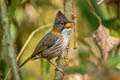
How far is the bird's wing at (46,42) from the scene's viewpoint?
368 centimetres

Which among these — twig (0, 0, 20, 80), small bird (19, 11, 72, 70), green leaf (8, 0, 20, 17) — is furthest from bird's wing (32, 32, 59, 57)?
twig (0, 0, 20, 80)

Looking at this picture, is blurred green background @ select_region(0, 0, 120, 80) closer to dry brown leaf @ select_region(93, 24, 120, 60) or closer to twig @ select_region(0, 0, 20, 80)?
dry brown leaf @ select_region(93, 24, 120, 60)

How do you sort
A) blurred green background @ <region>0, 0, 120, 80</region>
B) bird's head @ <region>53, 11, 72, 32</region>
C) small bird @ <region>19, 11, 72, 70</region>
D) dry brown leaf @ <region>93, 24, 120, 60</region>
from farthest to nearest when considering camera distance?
1. blurred green background @ <region>0, 0, 120, 80</region>
2. small bird @ <region>19, 11, 72, 70</region>
3. dry brown leaf @ <region>93, 24, 120, 60</region>
4. bird's head @ <region>53, 11, 72, 32</region>

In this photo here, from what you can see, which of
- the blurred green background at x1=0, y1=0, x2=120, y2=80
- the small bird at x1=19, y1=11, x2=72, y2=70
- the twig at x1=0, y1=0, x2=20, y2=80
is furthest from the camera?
the blurred green background at x1=0, y1=0, x2=120, y2=80

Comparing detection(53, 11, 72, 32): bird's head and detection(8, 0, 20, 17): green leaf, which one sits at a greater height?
detection(8, 0, 20, 17): green leaf

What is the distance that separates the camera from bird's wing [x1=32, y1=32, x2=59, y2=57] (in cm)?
368

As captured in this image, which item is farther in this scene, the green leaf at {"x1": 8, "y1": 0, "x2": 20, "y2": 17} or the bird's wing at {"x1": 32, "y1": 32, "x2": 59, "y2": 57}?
the bird's wing at {"x1": 32, "y1": 32, "x2": 59, "y2": 57}

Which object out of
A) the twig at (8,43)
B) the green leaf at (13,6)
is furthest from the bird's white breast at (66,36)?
the twig at (8,43)

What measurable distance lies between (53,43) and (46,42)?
10cm

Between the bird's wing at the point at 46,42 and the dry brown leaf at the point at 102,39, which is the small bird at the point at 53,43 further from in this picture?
the dry brown leaf at the point at 102,39

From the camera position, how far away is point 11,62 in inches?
78.6

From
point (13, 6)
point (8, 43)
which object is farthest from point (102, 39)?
point (8, 43)

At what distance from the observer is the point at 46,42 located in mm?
3719

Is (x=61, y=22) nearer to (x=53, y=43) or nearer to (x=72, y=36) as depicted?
(x=53, y=43)
